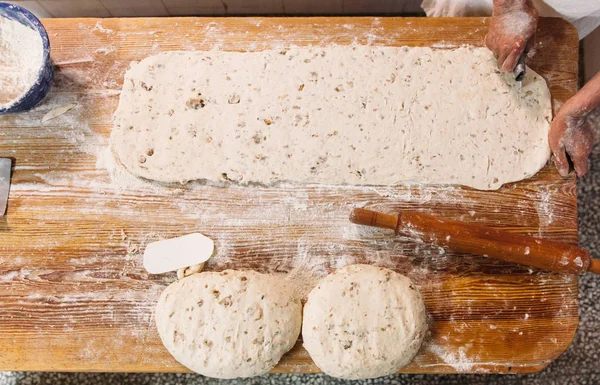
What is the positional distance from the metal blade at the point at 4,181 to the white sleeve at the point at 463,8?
5.41 ft

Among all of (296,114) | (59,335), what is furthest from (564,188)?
(59,335)

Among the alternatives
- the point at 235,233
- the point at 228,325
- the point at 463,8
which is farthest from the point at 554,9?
the point at 228,325

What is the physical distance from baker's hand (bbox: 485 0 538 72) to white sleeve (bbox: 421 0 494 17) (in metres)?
0.24

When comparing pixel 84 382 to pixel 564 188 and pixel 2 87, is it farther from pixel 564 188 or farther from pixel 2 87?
pixel 564 188

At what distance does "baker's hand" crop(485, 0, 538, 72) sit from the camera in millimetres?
1399

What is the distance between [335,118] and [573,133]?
2.41 ft

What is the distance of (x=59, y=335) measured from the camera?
4.63 ft

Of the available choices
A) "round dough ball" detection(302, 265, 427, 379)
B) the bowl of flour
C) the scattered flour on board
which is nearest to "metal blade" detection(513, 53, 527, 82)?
"round dough ball" detection(302, 265, 427, 379)

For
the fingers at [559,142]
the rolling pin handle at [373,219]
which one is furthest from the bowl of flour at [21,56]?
the fingers at [559,142]

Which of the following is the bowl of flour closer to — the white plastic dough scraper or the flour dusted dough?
the flour dusted dough

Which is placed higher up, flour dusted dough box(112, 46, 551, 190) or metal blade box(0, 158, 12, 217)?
flour dusted dough box(112, 46, 551, 190)

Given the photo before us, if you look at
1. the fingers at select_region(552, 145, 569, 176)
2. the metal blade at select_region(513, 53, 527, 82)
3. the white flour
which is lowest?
the white flour

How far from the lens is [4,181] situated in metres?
1.52

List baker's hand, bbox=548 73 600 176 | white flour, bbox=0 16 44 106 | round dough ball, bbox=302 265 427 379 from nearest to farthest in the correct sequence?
round dough ball, bbox=302 265 427 379
baker's hand, bbox=548 73 600 176
white flour, bbox=0 16 44 106
